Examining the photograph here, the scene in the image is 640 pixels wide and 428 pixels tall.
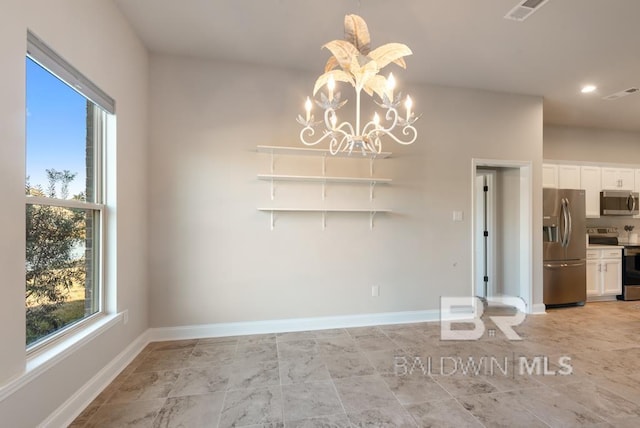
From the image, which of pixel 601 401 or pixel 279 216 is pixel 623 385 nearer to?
pixel 601 401

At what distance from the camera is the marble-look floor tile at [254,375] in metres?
2.20

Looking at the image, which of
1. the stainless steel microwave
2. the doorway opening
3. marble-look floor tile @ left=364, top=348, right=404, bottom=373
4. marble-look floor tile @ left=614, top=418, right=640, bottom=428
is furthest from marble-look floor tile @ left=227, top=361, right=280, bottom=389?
the stainless steel microwave

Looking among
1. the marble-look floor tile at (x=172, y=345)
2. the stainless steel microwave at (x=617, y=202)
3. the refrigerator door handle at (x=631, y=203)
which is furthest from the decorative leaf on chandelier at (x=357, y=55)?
the refrigerator door handle at (x=631, y=203)

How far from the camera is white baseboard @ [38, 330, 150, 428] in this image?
1701 millimetres

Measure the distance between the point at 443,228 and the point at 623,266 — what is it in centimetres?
350

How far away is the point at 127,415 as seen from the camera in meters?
1.85

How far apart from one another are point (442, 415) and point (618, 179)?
5624mm

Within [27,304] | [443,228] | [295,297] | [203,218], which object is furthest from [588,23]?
[27,304]

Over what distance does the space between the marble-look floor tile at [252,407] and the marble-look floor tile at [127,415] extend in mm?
451

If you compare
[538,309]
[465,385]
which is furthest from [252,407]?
[538,309]

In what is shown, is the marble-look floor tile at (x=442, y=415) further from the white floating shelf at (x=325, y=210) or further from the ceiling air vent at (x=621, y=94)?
the ceiling air vent at (x=621, y=94)

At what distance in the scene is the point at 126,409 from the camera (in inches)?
75.1

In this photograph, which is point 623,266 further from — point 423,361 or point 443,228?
point 423,361

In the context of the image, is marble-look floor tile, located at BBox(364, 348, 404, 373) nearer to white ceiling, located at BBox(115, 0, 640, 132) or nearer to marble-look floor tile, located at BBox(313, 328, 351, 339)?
marble-look floor tile, located at BBox(313, 328, 351, 339)
